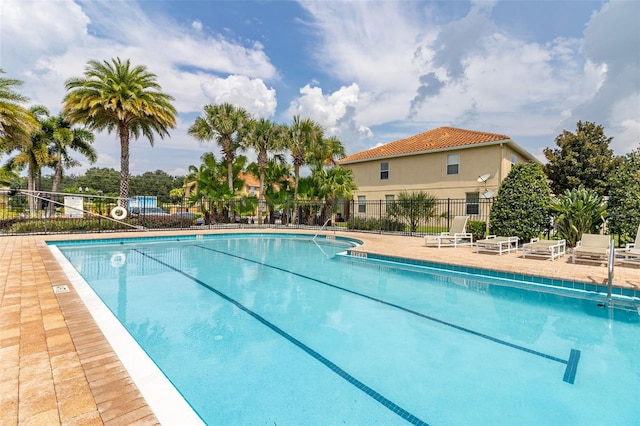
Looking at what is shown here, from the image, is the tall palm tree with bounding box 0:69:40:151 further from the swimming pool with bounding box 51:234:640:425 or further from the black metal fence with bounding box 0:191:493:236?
the swimming pool with bounding box 51:234:640:425

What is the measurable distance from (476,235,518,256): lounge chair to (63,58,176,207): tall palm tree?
16939mm

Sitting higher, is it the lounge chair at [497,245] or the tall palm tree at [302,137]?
the tall palm tree at [302,137]

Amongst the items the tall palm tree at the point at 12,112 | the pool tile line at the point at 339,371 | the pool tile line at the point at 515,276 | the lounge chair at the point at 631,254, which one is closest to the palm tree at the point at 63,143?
the tall palm tree at the point at 12,112

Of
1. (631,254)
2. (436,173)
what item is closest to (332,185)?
(436,173)

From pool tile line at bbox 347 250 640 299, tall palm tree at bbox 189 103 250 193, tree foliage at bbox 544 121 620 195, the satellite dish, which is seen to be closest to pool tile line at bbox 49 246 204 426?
pool tile line at bbox 347 250 640 299

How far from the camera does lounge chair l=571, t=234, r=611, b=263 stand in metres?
7.38

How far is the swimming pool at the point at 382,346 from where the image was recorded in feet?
9.20

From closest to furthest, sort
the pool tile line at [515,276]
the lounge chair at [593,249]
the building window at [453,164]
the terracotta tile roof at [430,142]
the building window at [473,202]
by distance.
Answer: the pool tile line at [515,276] → the lounge chair at [593,249] → the building window at [473,202] → the terracotta tile roof at [430,142] → the building window at [453,164]

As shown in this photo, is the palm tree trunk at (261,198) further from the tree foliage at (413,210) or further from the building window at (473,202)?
the building window at (473,202)

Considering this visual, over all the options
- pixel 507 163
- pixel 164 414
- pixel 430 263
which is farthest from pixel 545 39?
pixel 164 414

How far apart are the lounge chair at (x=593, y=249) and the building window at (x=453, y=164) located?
1098 cm

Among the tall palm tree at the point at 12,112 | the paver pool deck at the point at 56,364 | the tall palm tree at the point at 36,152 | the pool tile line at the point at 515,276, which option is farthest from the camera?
the tall palm tree at the point at 36,152

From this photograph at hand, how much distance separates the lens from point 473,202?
1786 centimetres

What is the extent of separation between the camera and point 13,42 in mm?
11602
